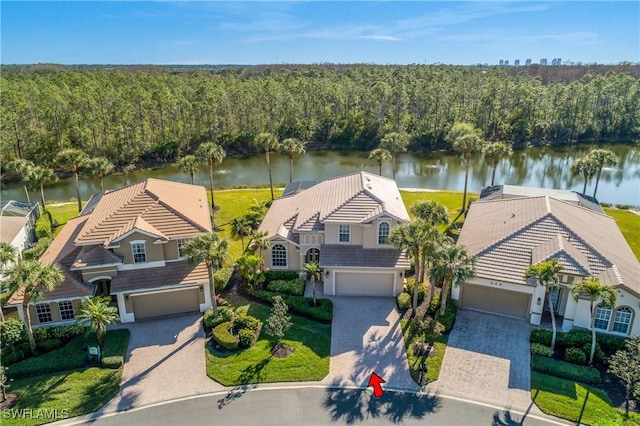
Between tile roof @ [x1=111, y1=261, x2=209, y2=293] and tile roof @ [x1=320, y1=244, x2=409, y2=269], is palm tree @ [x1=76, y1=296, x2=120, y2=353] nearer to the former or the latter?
tile roof @ [x1=111, y1=261, x2=209, y2=293]

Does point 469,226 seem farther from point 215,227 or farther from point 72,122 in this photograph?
point 72,122

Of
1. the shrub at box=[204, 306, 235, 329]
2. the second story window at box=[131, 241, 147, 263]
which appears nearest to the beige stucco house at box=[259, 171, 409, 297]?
the shrub at box=[204, 306, 235, 329]

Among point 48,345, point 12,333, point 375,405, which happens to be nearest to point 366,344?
point 375,405

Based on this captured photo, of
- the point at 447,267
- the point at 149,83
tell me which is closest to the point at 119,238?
the point at 447,267

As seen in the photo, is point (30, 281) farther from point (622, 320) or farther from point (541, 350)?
point (622, 320)

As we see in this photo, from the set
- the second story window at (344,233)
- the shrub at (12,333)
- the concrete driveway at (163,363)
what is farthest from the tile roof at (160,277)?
the second story window at (344,233)

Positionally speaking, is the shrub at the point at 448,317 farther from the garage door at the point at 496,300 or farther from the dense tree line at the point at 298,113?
the dense tree line at the point at 298,113

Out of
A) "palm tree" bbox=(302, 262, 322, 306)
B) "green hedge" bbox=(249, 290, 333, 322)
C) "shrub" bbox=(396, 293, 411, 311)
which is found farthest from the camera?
"palm tree" bbox=(302, 262, 322, 306)
